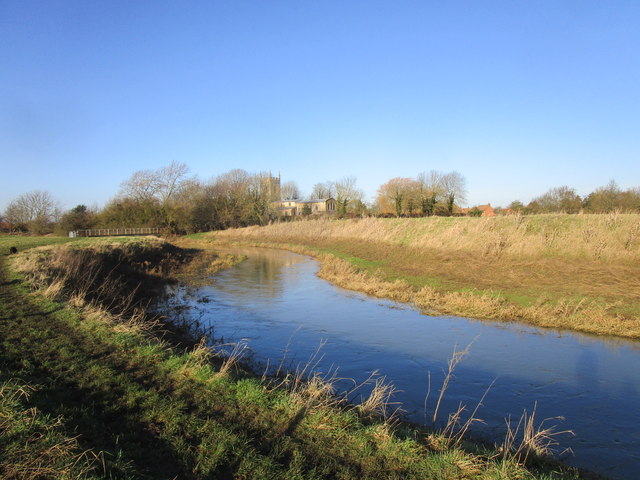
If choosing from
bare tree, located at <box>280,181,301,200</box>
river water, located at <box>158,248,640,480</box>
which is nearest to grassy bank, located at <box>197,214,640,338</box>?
river water, located at <box>158,248,640,480</box>

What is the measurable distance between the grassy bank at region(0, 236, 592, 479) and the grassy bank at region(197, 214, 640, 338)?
8784 mm

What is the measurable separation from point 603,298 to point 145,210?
5493cm

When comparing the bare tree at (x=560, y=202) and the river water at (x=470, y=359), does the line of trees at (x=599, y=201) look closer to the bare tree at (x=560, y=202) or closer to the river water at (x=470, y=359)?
the bare tree at (x=560, y=202)

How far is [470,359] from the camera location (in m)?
9.39

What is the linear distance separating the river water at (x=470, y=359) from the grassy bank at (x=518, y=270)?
39.6 inches

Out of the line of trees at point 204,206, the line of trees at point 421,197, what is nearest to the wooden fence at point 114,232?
the line of trees at point 204,206

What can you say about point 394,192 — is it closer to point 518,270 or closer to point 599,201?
point 599,201

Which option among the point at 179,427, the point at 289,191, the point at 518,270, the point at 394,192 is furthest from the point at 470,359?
the point at 289,191

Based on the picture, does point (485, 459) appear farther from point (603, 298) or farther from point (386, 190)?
point (386, 190)

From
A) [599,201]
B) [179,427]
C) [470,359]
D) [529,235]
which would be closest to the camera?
[179,427]

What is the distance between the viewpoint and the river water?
249 inches

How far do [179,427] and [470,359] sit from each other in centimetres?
712

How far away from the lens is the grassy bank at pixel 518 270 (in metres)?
12.5

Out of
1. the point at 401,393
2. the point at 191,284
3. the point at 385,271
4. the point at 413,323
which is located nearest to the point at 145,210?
the point at 191,284
